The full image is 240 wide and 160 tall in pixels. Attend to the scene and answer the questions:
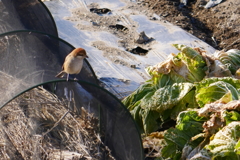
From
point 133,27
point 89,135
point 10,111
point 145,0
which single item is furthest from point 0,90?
point 145,0

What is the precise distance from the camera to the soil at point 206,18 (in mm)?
6547

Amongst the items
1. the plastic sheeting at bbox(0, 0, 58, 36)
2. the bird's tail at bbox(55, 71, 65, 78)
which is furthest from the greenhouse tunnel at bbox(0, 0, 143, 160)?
the plastic sheeting at bbox(0, 0, 58, 36)

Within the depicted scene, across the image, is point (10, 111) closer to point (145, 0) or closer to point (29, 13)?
point (29, 13)

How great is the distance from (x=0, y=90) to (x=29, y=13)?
6.10ft

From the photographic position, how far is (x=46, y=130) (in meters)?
2.96

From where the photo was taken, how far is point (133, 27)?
6.73 meters

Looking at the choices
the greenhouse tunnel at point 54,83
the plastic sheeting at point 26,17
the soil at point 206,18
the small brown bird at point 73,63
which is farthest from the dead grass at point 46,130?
the soil at point 206,18

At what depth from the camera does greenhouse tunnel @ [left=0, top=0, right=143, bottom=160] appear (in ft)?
9.71

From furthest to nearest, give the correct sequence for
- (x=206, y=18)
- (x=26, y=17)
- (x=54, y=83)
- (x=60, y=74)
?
(x=206, y=18) → (x=26, y=17) → (x=60, y=74) → (x=54, y=83)

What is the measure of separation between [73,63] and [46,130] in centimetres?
74

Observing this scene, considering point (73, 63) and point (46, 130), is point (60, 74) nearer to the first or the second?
point (73, 63)

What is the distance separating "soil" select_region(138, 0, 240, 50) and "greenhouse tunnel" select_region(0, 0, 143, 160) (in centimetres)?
335

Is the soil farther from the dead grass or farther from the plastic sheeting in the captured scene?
the dead grass

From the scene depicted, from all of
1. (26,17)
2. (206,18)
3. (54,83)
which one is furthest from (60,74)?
(206,18)
